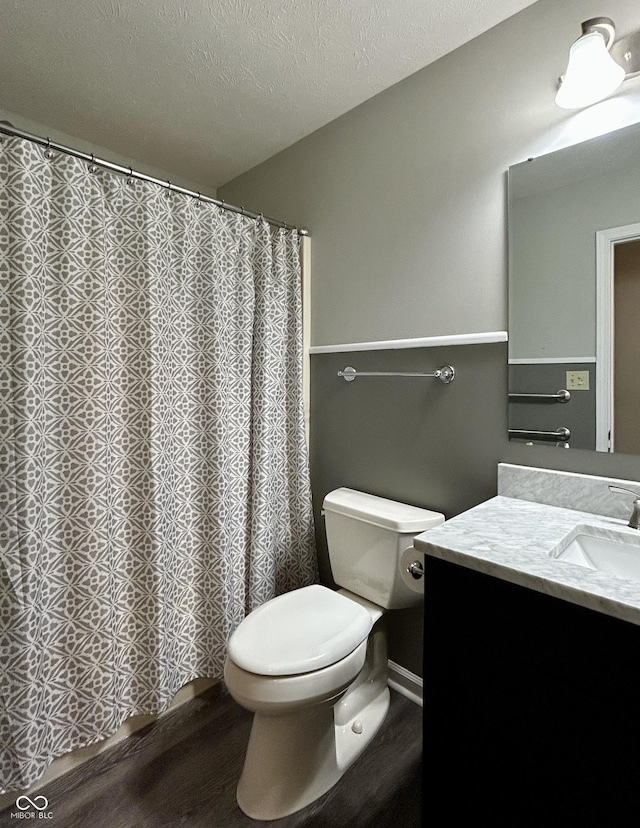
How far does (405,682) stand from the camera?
5.61 ft

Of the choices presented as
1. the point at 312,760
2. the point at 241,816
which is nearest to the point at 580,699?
the point at 312,760

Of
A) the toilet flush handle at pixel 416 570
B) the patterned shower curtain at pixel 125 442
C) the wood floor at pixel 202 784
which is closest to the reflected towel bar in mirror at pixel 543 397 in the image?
the toilet flush handle at pixel 416 570

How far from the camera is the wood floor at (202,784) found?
1244mm

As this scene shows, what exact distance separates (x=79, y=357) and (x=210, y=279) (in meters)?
0.56

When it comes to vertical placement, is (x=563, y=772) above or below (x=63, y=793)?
above

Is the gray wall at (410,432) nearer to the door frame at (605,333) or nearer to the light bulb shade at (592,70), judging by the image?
the door frame at (605,333)

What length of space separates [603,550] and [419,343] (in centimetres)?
85

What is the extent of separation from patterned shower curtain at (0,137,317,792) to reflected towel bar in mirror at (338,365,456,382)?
12.3 inches

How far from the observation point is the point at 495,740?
2.90 feet

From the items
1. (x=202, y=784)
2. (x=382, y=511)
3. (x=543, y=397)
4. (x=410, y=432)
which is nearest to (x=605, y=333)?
(x=543, y=397)

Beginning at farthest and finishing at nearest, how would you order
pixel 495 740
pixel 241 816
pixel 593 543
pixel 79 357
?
pixel 79 357 < pixel 241 816 < pixel 593 543 < pixel 495 740

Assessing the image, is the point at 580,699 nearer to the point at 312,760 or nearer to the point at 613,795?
the point at 613,795

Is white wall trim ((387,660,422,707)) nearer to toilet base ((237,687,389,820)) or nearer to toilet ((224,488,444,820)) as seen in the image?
toilet ((224,488,444,820))

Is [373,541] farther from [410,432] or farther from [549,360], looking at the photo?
[549,360]
